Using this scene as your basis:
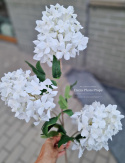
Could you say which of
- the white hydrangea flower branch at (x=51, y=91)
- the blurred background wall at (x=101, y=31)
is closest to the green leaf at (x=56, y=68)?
the white hydrangea flower branch at (x=51, y=91)

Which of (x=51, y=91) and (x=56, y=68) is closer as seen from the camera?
(x=51, y=91)

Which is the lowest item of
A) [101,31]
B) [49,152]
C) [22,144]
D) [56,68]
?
[49,152]

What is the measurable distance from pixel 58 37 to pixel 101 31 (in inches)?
78.5

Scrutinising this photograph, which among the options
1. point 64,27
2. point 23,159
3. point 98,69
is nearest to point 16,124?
point 23,159

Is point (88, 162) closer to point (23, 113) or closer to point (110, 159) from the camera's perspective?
point (110, 159)

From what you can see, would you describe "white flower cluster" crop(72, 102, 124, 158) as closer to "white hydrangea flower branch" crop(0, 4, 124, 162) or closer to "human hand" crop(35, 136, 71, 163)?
"white hydrangea flower branch" crop(0, 4, 124, 162)

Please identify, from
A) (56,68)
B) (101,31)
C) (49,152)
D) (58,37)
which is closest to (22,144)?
(49,152)

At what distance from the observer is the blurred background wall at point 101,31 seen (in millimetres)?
2270

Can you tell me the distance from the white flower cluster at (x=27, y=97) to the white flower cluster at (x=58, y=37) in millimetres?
144

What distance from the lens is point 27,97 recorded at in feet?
2.20

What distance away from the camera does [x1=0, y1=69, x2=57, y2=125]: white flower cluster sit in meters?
0.66

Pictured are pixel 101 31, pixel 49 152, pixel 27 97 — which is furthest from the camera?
pixel 101 31

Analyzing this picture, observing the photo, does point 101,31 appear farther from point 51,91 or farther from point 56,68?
point 51,91

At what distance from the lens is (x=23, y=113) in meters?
0.72
